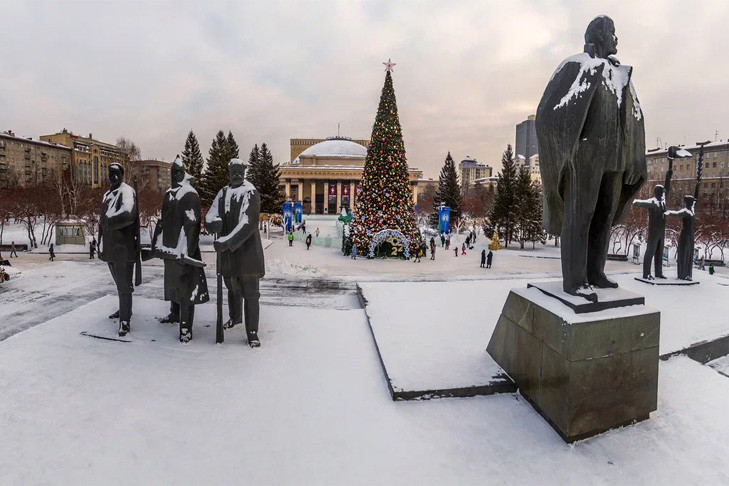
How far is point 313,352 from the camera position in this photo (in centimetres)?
525

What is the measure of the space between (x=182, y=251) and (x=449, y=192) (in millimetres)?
45240

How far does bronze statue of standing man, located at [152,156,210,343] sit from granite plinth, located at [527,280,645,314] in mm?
4339

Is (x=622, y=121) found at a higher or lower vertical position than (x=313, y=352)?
higher

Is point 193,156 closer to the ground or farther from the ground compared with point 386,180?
farther from the ground

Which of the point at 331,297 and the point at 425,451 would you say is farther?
the point at 331,297

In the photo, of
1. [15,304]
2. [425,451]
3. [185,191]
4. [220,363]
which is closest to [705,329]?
[425,451]

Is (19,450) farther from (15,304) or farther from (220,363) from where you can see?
(15,304)

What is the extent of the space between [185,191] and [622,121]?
17.0 ft

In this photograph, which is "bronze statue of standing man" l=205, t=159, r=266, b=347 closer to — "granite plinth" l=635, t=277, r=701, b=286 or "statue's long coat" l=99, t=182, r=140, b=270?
"statue's long coat" l=99, t=182, r=140, b=270

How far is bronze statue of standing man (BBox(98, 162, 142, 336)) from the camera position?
18.0 ft

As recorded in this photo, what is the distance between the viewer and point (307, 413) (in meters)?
3.76

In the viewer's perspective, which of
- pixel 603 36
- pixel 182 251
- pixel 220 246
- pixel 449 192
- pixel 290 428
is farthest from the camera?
pixel 449 192

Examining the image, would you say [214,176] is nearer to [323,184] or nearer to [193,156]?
[193,156]

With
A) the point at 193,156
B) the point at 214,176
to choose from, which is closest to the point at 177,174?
the point at 214,176
